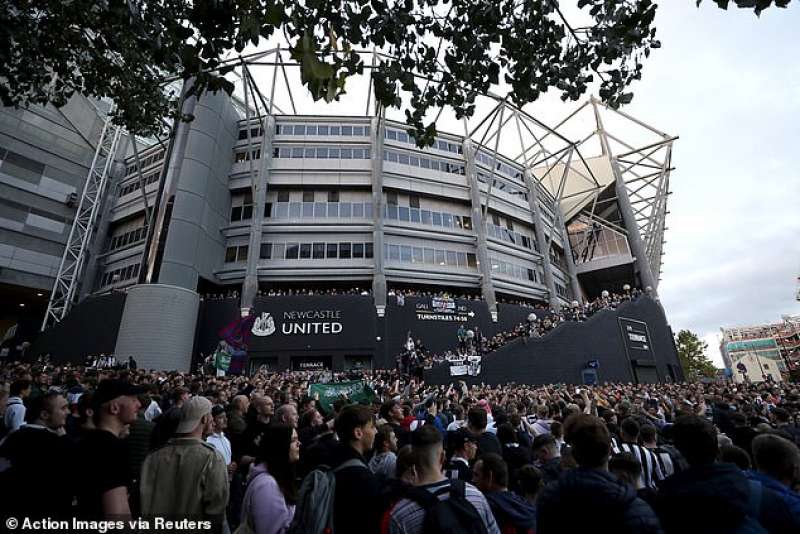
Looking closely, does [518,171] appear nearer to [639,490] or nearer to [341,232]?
[341,232]

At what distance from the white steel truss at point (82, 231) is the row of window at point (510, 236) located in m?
32.5

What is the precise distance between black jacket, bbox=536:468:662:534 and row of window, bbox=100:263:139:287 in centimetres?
3481

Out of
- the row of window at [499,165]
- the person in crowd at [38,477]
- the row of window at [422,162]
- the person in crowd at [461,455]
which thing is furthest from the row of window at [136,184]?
the person in crowd at [461,455]

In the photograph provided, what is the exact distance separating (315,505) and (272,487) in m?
0.44

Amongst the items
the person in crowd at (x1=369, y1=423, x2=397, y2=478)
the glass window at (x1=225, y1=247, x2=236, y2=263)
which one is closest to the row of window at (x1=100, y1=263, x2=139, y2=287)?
the glass window at (x1=225, y1=247, x2=236, y2=263)

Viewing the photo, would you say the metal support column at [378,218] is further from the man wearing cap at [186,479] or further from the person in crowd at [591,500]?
the person in crowd at [591,500]

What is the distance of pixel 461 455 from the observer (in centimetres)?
403

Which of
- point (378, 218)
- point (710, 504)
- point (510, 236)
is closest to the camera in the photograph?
point (710, 504)

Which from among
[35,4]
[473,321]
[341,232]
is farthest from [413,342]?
[35,4]

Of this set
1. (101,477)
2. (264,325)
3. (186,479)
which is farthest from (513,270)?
(101,477)

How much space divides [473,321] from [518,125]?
21.4 meters

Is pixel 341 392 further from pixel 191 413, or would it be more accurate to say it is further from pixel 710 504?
pixel 710 504

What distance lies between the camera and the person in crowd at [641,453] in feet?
13.6

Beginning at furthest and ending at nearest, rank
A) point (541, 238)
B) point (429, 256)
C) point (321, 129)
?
point (541, 238) → point (321, 129) → point (429, 256)
